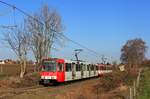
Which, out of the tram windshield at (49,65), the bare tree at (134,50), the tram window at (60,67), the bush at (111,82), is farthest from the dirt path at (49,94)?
the bare tree at (134,50)

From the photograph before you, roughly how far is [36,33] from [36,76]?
1540cm

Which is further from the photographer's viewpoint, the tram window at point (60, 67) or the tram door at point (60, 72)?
the tram window at point (60, 67)

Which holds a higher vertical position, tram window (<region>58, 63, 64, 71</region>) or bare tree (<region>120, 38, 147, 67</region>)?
bare tree (<region>120, 38, 147, 67</region>)

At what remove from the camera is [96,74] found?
236 ft

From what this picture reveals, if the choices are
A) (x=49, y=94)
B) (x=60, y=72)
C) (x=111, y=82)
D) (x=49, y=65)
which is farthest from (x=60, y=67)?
(x=49, y=94)

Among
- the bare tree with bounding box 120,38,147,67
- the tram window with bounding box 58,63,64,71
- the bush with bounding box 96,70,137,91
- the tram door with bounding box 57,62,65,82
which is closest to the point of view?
the bush with bounding box 96,70,137,91

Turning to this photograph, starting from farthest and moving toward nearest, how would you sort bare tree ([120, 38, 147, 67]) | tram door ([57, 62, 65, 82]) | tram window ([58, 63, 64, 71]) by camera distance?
bare tree ([120, 38, 147, 67])
tram window ([58, 63, 64, 71])
tram door ([57, 62, 65, 82])

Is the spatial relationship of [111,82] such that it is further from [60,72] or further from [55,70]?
[55,70]

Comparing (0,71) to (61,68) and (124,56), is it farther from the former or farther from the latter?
(124,56)

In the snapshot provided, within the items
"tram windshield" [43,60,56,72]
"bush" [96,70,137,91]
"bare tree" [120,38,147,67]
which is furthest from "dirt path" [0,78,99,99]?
"bare tree" [120,38,147,67]

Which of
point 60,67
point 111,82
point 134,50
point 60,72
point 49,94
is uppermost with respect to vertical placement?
point 134,50

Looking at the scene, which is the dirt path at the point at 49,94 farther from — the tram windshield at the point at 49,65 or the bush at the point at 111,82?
the tram windshield at the point at 49,65

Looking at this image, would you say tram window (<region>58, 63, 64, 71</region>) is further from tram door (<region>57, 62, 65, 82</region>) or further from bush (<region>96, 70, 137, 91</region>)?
bush (<region>96, 70, 137, 91</region>)

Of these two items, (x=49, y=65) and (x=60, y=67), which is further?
(x=49, y=65)
